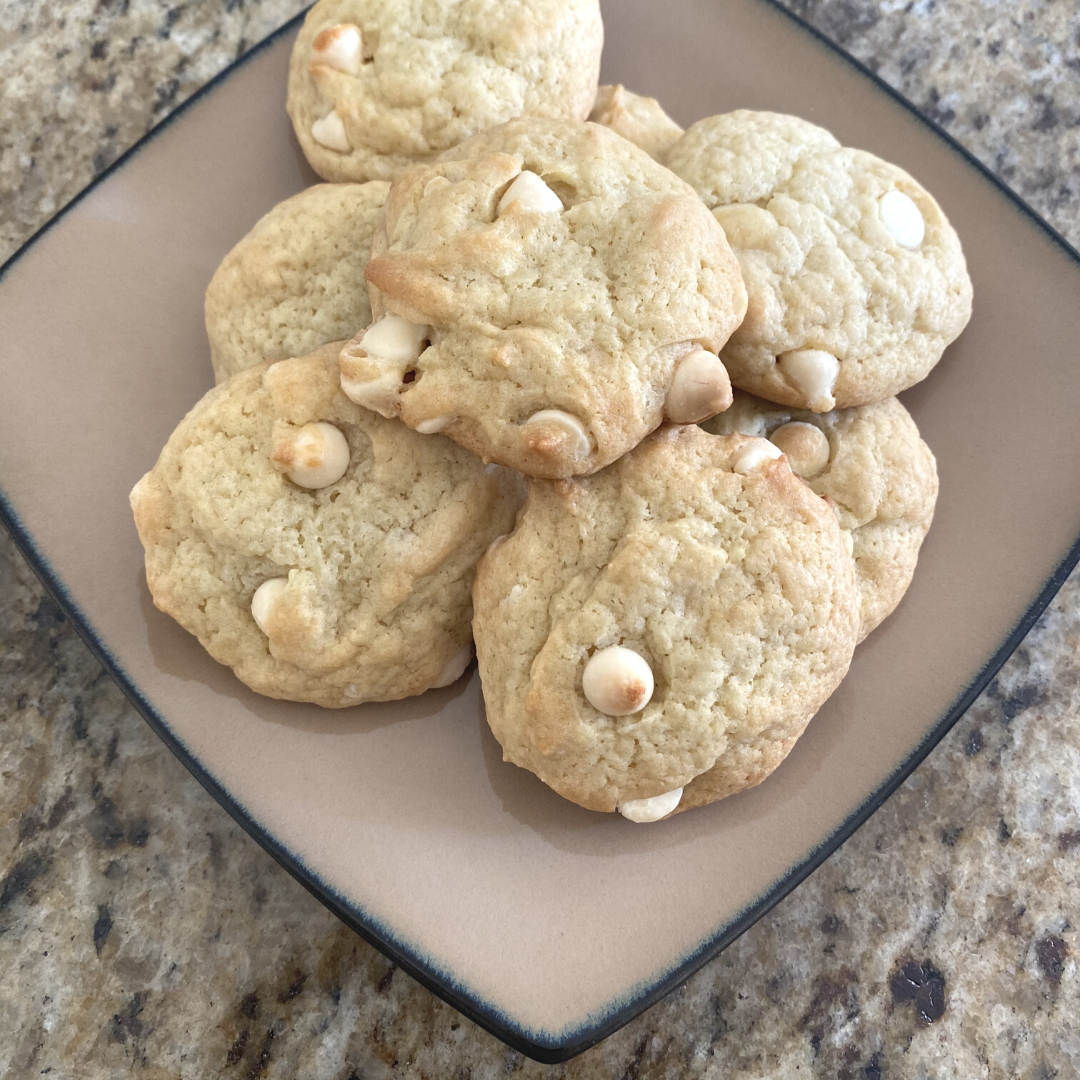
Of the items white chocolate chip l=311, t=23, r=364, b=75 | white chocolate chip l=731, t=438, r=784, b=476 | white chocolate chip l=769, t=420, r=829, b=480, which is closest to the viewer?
white chocolate chip l=731, t=438, r=784, b=476

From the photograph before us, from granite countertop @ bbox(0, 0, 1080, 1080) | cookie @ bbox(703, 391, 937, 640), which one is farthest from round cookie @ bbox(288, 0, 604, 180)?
granite countertop @ bbox(0, 0, 1080, 1080)

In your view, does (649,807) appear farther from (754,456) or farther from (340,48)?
(340,48)

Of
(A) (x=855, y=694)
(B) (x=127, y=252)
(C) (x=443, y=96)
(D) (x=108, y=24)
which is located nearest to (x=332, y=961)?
(A) (x=855, y=694)

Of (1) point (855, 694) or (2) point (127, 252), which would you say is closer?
(1) point (855, 694)

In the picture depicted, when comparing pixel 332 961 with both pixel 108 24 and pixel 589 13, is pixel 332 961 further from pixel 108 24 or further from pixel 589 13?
pixel 108 24

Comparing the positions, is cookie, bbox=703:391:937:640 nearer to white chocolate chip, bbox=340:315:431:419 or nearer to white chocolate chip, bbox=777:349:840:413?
white chocolate chip, bbox=777:349:840:413

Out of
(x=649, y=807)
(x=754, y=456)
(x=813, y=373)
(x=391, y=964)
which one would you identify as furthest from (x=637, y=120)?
(x=391, y=964)

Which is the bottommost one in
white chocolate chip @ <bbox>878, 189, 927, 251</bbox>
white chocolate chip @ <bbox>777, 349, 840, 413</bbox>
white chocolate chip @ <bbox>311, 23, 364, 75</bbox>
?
white chocolate chip @ <bbox>311, 23, 364, 75</bbox>

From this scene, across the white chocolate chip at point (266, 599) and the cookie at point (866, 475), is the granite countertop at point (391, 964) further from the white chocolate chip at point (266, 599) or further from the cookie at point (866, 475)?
the white chocolate chip at point (266, 599)
